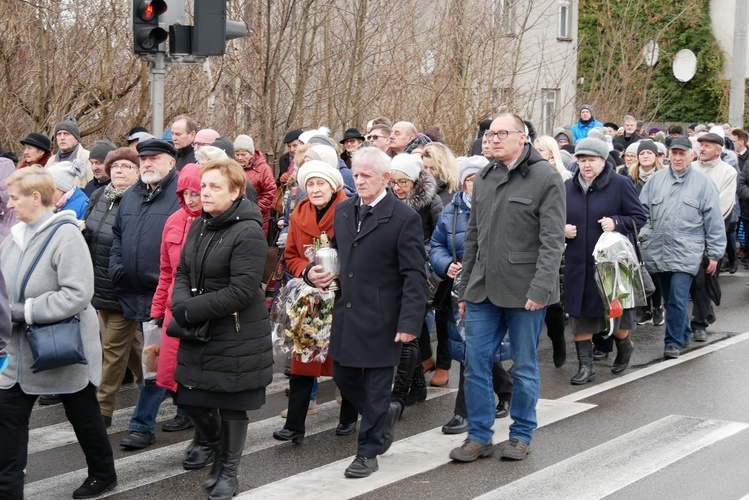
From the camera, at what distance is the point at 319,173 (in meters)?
7.53

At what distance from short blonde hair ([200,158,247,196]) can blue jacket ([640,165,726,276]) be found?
17.5ft

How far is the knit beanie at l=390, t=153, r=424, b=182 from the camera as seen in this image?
8406mm

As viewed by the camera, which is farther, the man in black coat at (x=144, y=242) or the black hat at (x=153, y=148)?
the black hat at (x=153, y=148)

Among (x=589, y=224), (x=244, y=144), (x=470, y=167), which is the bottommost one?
(x=589, y=224)

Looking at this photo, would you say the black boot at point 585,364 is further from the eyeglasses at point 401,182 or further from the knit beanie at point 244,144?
the knit beanie at point 244,144

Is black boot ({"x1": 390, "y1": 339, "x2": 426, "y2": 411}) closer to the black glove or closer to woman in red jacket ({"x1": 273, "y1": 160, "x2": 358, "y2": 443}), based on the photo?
woman in red jacket ({"x1": 273, "y1": 160, "x2": 358, "y2": 443})

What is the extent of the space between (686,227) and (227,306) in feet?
18.9

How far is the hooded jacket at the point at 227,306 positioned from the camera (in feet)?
20.3

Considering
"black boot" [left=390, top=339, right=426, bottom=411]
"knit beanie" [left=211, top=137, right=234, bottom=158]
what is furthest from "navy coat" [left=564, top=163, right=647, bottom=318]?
"knit beanie" [left=211, top=137, right=234, bottom=158]

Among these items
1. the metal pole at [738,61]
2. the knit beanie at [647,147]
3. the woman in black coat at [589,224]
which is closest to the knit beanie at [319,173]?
the woman in black coat at [589,224]

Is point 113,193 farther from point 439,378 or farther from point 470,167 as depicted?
point 439,378

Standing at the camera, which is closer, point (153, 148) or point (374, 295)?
point (374, 295)

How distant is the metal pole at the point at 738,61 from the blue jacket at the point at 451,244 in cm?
1476

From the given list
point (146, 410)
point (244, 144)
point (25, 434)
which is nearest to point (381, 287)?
point (146, 410)
